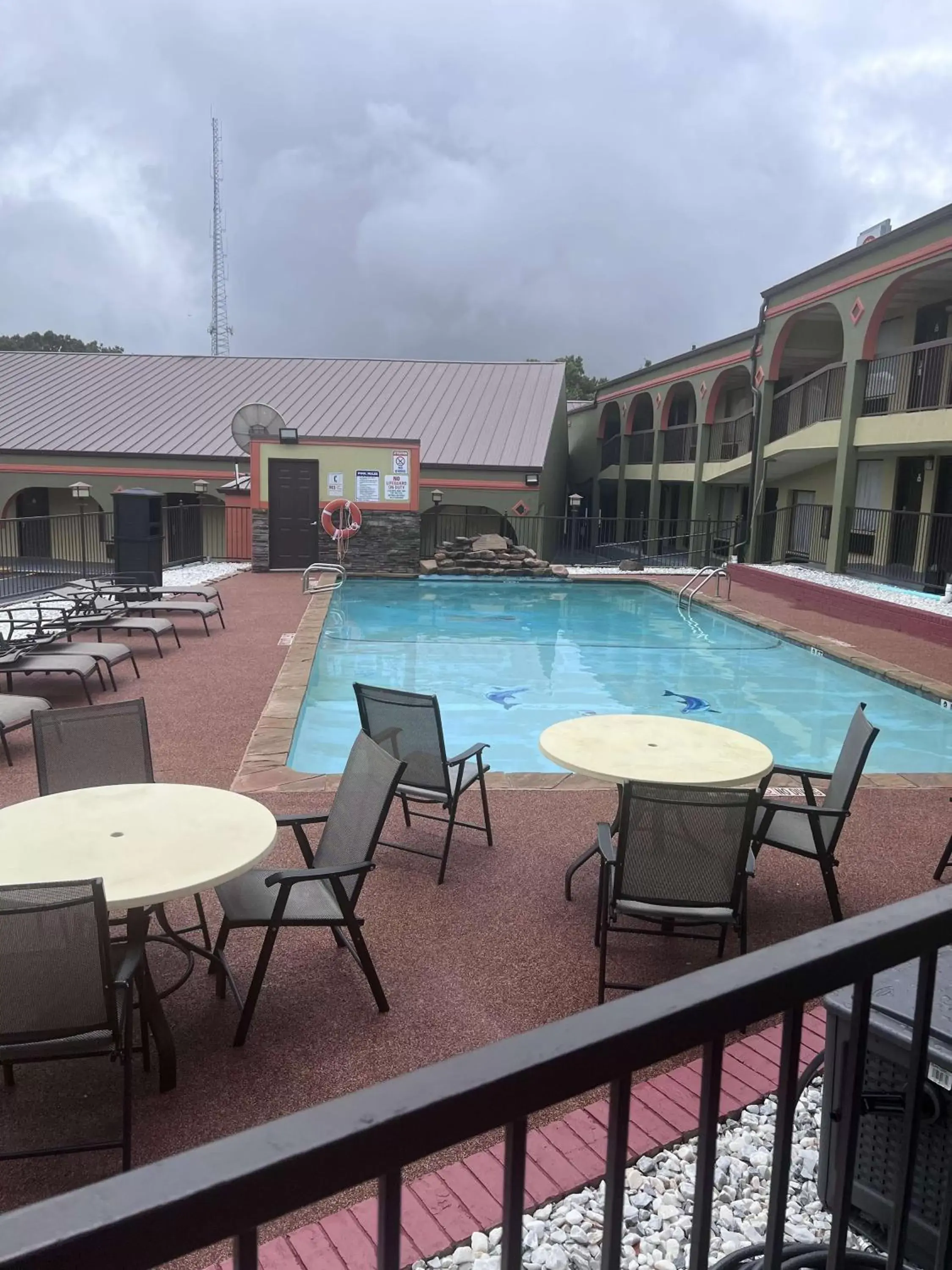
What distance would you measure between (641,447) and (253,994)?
3029 centimetres

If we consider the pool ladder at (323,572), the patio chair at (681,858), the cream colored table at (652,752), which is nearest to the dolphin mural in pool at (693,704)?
the cream colored table at (652,752)

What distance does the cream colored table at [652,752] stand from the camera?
14.7 feet

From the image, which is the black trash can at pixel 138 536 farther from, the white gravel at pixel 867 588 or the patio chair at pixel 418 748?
the white gravel at pixel 867 588

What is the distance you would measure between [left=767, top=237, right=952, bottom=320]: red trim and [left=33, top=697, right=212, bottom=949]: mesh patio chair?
13.6 metres

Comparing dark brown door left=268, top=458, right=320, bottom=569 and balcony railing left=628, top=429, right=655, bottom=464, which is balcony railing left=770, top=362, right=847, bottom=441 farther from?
dark brown door left=268, top=458, right=320, bottom=569

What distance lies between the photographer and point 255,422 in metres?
20.4

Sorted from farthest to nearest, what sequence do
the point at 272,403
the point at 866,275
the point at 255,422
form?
the point at 272,403, the point at 255,422, the point at 866,275

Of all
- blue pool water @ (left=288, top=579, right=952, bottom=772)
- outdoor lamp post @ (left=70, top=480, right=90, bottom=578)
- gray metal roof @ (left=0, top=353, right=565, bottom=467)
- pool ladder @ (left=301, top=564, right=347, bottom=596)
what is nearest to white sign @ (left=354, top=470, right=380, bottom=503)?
pool ladder @ (left=301, top=564, right=347, bottom=596)

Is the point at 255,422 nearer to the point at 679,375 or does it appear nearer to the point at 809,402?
the point at 809,402

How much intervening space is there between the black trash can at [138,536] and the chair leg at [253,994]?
38.1ft

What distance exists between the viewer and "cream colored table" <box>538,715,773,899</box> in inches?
176

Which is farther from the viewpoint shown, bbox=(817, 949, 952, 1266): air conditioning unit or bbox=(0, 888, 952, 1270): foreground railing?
bbox=(817, 949, 952, 1266): air conditioning unit

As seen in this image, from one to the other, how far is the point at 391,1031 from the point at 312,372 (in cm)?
2764

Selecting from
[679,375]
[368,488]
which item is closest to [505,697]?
[368,488]
